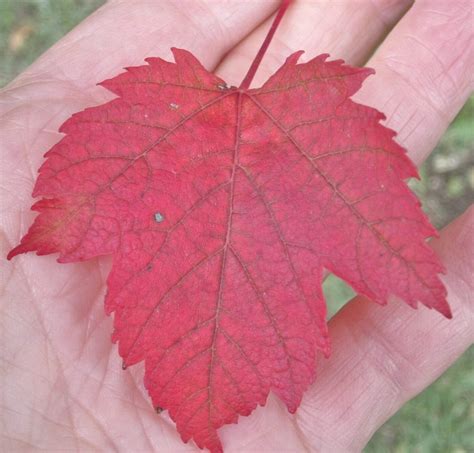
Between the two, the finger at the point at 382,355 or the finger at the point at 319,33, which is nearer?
the finger at the point at 382,355

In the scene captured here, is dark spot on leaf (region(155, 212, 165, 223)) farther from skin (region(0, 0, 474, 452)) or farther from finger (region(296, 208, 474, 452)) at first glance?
finger (region(296, 208, 474, 452))

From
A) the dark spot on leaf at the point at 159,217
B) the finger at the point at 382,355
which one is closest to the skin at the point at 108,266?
the finger at the point at 382,355

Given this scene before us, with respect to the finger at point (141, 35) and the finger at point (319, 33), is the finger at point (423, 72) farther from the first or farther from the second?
the finger at point (141, 35)

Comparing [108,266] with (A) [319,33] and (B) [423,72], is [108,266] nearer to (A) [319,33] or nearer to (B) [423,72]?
(A) [319,33]

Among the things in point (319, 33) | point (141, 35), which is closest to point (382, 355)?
point (319, 33)

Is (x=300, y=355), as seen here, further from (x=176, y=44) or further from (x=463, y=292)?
(x=176, y=44)

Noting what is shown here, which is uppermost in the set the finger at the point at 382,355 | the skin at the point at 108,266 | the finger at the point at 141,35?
the finger at the point at 141,35

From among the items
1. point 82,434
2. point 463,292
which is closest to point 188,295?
point 82,434

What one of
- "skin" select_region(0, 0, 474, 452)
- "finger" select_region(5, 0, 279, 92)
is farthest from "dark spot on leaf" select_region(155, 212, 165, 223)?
"finger" select_region(5, 0, 279, 92)
